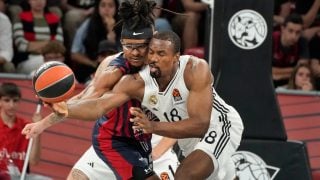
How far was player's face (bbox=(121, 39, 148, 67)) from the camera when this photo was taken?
8.48m

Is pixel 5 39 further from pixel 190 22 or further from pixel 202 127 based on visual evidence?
pixel 202 127

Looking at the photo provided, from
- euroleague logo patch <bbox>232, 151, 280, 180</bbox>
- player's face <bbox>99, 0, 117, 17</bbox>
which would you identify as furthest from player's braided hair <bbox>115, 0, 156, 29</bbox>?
player's face <bbox>99, 0, 117, 17</bbox>

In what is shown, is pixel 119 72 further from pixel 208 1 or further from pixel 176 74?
pixel 208 1

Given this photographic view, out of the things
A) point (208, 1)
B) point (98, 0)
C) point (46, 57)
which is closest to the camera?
point (208, 1)

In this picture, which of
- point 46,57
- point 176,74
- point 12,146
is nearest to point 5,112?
point 12,146

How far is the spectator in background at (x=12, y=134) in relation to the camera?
33.4ft

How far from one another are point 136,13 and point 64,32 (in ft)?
12.8

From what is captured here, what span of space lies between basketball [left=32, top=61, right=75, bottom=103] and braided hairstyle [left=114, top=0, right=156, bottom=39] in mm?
787

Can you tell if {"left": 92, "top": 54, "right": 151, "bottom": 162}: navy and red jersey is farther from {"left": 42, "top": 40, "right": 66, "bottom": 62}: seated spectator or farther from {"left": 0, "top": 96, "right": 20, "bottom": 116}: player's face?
{"left": 42, "top": 40, "right": 66, "bottom": 62}: seated spectator

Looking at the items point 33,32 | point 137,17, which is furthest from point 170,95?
point 33,32

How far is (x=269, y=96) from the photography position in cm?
1023

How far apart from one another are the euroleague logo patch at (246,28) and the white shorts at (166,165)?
1234 mm

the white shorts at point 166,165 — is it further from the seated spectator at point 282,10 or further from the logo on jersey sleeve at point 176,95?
the seated spectator at point 282,10

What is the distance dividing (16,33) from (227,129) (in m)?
3.73
